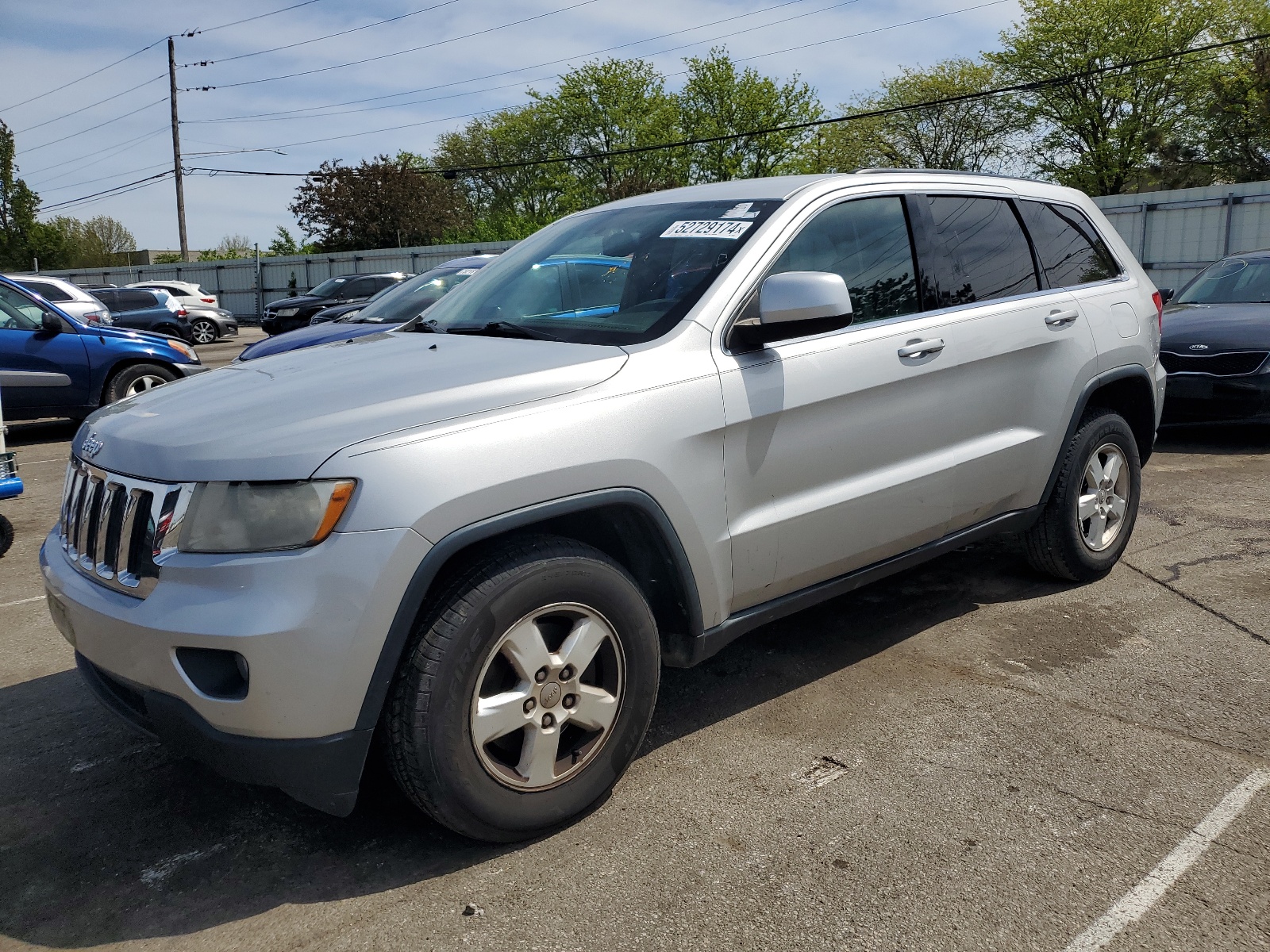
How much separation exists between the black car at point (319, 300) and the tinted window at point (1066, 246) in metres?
19.6

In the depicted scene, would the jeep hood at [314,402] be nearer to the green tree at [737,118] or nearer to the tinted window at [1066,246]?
the tinted window at [1066,246]

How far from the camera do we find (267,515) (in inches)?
98.0

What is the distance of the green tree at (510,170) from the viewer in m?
67.1

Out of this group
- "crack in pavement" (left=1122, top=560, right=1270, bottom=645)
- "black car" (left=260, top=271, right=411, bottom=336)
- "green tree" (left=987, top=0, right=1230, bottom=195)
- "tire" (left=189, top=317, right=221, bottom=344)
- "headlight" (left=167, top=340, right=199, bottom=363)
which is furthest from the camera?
"green tree" (left=987, top=0, right=1230, bottom=195)

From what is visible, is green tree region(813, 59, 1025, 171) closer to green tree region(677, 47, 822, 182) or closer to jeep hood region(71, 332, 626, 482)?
green tree region(677, 47, 822, 182)

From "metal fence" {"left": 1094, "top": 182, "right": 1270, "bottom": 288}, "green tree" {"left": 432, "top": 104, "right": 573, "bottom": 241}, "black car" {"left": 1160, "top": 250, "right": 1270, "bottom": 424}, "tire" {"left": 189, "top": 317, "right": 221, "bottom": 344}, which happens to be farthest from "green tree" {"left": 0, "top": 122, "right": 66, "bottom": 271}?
"black car" {"left": 1160, "top": 250, "right": 1270, "bottom": 424}

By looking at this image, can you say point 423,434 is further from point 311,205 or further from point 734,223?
point 311,205

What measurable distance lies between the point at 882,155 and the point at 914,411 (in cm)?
5789

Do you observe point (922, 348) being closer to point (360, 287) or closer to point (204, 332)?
point (360, 287)

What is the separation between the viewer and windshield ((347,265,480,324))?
9.28 m

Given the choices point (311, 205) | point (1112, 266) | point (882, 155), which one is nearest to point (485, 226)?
point (311, 205)

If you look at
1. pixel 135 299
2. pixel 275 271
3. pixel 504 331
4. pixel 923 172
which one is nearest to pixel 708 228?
pixel 504 331

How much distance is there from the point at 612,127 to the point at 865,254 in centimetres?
6530

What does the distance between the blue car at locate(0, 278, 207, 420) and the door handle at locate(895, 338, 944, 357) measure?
8.50 m
